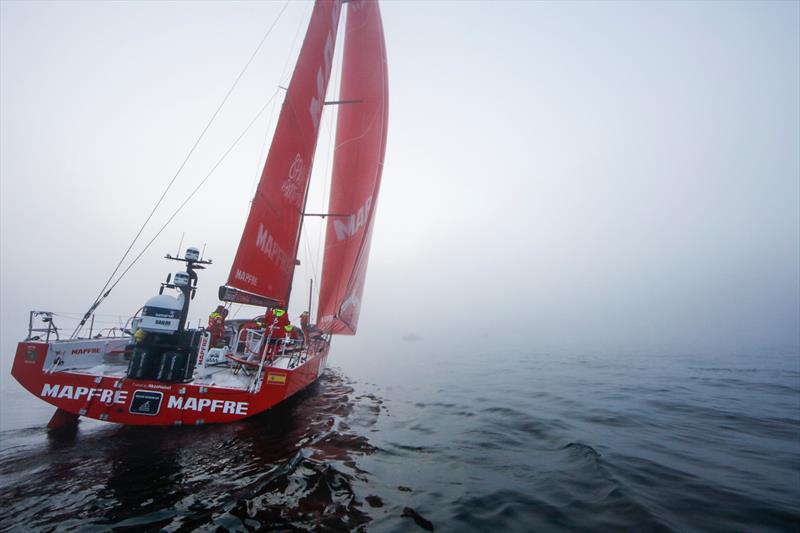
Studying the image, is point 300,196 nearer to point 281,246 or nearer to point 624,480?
point 281,246

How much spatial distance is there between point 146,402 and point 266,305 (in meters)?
4.56

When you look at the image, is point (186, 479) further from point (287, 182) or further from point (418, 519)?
point (287, 182)

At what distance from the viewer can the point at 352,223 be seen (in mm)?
13562

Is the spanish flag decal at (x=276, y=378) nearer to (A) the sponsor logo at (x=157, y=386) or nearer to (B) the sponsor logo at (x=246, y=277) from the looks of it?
(A) the sponsor logo at (x=157, y=386)

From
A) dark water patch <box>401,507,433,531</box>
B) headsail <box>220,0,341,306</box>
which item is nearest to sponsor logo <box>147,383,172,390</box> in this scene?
headsail <box>220,0,341,306</box>

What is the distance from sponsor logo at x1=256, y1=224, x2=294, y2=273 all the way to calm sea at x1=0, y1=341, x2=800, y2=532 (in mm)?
4388

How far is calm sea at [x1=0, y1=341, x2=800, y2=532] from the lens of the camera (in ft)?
12.2

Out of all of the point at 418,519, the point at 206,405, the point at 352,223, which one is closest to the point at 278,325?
the point at 206,405

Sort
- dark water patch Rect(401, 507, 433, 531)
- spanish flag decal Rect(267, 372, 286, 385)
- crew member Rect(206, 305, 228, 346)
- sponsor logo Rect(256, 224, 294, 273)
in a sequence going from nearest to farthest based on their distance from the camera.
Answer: dark water patch Rect(401, 507, 433, 531)
spanish flag decal Rect(267, 372, 286, 385)
sponsor logo Rect(256, 224, 294, 273)
crew member Rect(206, 305, 228, 346)

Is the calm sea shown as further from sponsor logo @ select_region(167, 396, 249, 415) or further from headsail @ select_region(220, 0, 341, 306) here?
headsail @ select_region(220, 0, 341, 306)

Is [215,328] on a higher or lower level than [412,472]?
higher

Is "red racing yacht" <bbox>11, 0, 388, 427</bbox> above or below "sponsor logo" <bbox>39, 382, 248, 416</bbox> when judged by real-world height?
above

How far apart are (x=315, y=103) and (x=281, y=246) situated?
5.22m

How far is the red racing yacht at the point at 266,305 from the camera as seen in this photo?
6.08 meters
